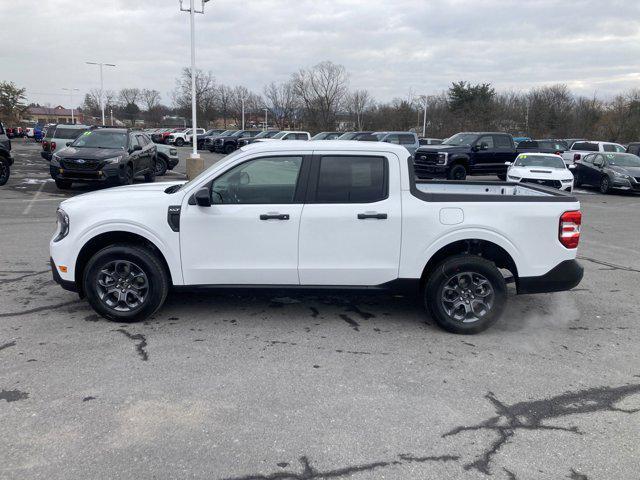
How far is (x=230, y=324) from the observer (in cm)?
523

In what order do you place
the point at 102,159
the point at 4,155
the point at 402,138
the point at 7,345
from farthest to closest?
1. the point at 402,138
2. the point at 4,155
3. the point at 102,159
4. the point at 7,345

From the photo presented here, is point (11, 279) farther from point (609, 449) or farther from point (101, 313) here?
point (609, 449)

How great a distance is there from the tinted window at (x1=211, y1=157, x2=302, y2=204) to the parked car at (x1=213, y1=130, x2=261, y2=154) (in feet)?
114

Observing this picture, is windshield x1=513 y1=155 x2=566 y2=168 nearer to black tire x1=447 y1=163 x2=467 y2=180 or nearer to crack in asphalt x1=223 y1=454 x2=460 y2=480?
black tire x1=447 y1=163 x2=467 y2=180

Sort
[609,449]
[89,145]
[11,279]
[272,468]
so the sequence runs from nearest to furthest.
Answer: [272,468]
[609,449]
[11,279]
[89,145]

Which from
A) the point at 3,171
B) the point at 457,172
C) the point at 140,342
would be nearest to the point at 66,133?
the point at 3,171

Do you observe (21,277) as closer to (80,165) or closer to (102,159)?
(102,159)

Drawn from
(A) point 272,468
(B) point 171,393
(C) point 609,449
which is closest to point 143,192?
(B) point 171,393

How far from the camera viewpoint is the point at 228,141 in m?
39.4

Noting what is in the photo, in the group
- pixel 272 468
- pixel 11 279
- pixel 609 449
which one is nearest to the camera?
pixel 272 468

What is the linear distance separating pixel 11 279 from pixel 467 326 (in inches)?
214

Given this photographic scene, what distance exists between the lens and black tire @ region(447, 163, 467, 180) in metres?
19.9

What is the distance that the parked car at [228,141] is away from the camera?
129 feet

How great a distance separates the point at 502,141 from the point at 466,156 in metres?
2.22
